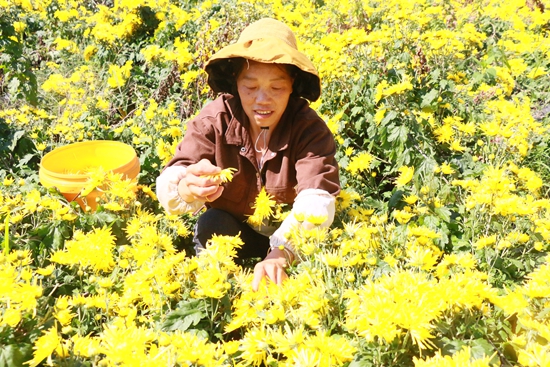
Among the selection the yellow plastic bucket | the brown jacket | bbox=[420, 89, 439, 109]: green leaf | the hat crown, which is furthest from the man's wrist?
bbox=[420, 89, 439, 109]: green leaf

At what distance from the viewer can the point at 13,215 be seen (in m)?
2.04

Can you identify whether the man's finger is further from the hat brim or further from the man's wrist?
the hat brim

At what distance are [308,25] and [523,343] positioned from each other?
4.76 meters

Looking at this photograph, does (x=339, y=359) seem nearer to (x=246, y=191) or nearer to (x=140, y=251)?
(x=140, y=251)

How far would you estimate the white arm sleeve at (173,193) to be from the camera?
6.70ft

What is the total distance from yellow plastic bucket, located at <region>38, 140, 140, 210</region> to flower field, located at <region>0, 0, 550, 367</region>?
0.35 feet

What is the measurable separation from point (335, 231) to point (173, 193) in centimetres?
74

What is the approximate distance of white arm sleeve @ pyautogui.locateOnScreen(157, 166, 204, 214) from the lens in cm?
204

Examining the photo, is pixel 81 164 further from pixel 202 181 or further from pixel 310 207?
pixel 310 207

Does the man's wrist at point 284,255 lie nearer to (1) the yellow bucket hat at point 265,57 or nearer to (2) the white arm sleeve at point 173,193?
(2) the white arm sleeve at point 173,193

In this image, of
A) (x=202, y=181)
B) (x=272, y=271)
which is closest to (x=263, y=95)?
(x=202, y=181)

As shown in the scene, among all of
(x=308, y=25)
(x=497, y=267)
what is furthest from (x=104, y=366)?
(x=308, y=25)

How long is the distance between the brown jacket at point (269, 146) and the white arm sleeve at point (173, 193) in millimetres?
67

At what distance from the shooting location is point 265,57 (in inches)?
72.6
